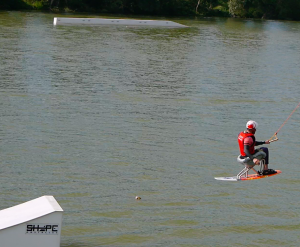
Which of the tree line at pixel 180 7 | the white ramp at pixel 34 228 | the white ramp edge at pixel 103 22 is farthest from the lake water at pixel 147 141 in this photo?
the tree line at pixel 180 7

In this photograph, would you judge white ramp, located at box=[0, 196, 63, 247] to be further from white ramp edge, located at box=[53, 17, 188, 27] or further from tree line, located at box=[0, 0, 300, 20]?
tree line, located at box=[0, 0, 300, 20]

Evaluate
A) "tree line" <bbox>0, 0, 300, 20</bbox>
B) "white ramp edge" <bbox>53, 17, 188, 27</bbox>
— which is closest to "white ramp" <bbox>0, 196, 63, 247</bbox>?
"white ramp edge" <bbox>53, 17, 188, 27</bbox>

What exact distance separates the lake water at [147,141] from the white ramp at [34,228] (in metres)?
1.67

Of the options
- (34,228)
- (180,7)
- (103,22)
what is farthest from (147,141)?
(180,7)

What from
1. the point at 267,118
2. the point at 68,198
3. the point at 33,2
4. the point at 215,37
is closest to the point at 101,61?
the point at 267,118

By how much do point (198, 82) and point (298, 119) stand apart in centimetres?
854

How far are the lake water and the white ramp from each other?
1.67 meters

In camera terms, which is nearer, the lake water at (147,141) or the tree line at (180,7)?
the lake water at (147,141)

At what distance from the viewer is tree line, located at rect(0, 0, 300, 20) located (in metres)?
79.8

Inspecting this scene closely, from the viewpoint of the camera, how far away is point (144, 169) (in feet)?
60.8

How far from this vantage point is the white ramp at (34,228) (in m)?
11.4

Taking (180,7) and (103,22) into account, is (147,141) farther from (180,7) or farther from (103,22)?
(180,7)

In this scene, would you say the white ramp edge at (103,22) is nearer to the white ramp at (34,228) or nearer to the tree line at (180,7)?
the tree line at (180,7)

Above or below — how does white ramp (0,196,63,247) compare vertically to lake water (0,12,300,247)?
above
